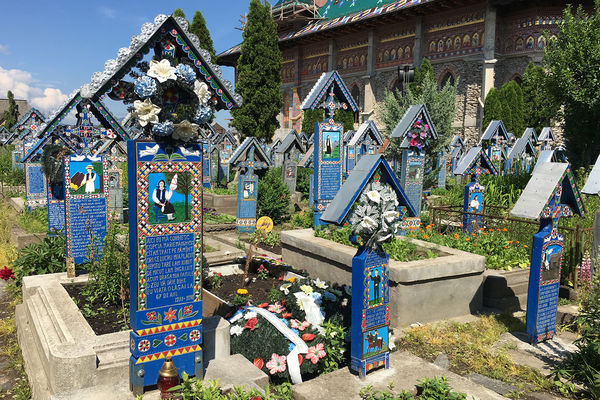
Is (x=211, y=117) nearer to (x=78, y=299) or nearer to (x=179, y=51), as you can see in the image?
(x=179, y=51)

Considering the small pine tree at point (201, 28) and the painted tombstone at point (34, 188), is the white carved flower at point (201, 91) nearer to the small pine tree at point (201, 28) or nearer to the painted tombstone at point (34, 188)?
the painted tombstone at point (34, 188)

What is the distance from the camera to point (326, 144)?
10414 mm

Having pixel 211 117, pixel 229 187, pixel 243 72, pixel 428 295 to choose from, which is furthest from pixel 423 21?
pixel 211 117

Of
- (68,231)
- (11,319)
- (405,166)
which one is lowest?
(11,319)

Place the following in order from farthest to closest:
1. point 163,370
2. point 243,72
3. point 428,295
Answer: point 243,72
point 428,295
point 163,370

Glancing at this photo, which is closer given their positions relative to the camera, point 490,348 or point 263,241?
point 490,348

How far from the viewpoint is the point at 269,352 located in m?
4.71

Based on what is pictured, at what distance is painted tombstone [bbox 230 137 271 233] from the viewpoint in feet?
40.0

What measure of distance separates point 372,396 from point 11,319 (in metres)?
5.28

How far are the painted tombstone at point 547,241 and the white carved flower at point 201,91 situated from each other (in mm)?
3394

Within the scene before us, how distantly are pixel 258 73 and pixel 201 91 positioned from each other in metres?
23.6

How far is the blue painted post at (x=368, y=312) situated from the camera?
4230 mm

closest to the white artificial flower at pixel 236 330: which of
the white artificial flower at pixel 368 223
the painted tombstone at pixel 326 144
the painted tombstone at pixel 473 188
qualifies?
the white artificial flower at pixel 368 223

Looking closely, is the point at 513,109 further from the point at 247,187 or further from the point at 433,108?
the point at 247,187
